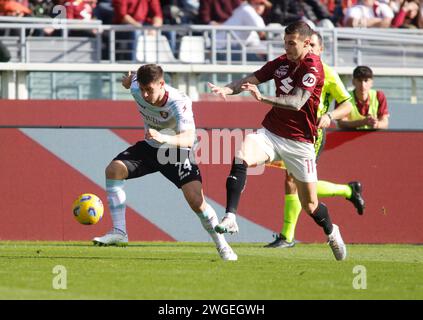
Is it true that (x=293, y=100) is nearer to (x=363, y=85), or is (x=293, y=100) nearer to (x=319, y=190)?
(x=319, y=190)

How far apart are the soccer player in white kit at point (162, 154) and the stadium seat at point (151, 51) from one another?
6.09m

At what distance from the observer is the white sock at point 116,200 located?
1308cm

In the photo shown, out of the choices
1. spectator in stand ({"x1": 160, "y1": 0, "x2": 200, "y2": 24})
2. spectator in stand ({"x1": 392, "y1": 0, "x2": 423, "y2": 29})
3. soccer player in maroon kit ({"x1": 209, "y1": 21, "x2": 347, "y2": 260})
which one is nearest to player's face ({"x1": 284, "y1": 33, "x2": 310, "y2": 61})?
soccer player in maroon kit ({"x1": 209, "y1": 21, "x2": 347, "y2": 260})

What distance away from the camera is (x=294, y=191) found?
14.8m

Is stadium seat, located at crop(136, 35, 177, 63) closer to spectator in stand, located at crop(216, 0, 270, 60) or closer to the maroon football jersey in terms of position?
spectator in stand, located at crop(216, 0, 270, 60)

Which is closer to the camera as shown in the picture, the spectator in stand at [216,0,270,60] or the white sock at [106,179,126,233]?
the white sock at [106,179,126,233]

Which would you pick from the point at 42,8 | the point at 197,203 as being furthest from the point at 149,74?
the point at 42,8

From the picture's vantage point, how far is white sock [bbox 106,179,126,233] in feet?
42.9

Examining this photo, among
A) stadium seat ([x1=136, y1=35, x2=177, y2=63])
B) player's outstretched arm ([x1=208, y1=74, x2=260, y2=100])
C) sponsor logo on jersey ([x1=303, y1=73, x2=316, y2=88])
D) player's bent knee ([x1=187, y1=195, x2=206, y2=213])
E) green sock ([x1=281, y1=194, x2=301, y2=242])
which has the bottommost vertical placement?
green sock ([x1=281, y1=194, x2=301, y2=242])

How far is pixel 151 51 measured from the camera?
19.0 meters

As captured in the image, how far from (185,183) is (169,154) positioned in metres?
0.41

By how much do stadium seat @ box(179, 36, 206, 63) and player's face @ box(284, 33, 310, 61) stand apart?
278 inches

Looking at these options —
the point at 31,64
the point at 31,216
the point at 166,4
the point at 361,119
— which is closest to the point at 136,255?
the point at 31,216

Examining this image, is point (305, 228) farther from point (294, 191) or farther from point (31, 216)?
point (31, 216)
